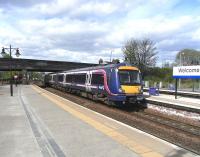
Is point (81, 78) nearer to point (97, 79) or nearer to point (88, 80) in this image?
point (88, 80)

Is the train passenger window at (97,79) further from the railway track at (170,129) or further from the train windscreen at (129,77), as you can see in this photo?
the railway track at (170,129)

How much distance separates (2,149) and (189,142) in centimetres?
615

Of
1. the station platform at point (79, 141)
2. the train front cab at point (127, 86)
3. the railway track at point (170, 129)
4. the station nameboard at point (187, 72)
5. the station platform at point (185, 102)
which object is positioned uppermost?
the station nameboard at point (187, 72)

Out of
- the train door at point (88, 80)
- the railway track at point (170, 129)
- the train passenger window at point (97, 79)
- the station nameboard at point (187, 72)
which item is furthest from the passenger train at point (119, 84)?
the station nameboard at point (187, 72)

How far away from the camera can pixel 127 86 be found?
71.0 feet

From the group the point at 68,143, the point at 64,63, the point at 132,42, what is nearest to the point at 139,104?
the point at 68,143

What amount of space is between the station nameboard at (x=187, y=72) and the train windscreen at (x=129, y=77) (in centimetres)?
421

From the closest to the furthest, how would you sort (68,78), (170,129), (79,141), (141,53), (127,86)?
(79,141) < (170,129) < (127,86) < (68,78) < (141,53)

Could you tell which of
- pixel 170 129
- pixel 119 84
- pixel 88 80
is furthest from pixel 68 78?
pixel 170 129

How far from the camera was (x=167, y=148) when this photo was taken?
909cm

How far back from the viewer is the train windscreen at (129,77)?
21623 millimetres

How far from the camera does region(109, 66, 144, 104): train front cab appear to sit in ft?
69.8

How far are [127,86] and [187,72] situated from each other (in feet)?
18.3

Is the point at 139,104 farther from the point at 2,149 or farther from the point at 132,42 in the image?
the point at 132,42
